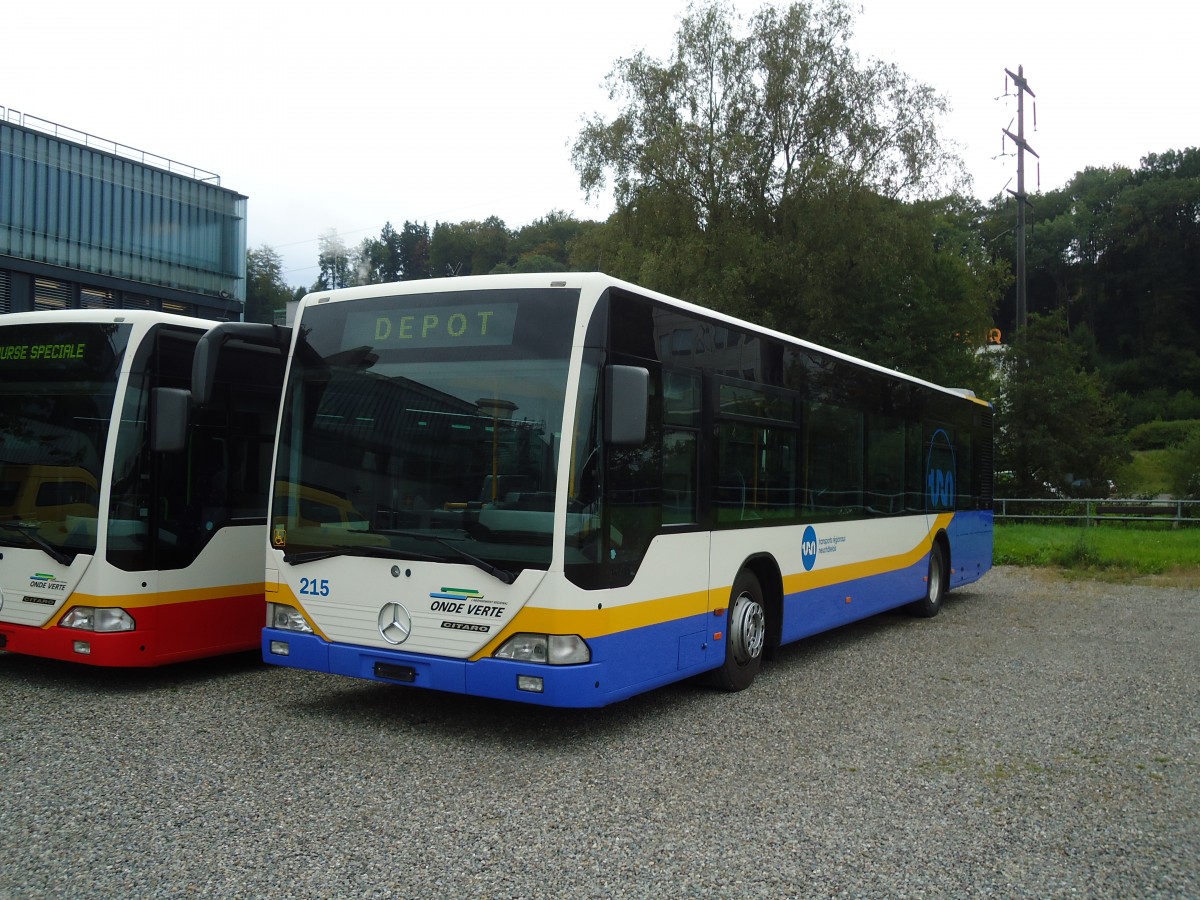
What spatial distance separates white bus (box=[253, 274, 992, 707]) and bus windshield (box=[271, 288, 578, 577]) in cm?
1

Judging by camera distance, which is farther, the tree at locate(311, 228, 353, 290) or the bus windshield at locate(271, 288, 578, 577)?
the tree at locate(311, 228, 353, 290)

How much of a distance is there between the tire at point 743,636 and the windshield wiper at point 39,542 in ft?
16.4

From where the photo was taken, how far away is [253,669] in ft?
30.4

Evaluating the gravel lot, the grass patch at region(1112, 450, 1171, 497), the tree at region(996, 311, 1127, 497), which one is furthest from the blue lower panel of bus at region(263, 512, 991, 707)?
the grass patch at region(1112, 450, 1171, 497)

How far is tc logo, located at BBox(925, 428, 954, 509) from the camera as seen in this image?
1333 cm

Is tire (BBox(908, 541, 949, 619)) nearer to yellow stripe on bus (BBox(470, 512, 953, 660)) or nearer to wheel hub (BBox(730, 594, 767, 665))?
yellow stripe on bus (BBox(470, 512, 953, 660))

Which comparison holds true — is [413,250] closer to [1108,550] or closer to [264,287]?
[264,287]

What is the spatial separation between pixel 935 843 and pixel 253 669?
20.5 feet

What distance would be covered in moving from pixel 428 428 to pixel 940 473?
8.92m

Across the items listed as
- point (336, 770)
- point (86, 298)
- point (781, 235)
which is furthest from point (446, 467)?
point (86, 298)

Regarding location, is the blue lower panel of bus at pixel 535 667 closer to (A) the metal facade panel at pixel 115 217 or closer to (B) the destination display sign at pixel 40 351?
(B) the destination display sign at pixel 40 351

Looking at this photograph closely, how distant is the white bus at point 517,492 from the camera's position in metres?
6.44

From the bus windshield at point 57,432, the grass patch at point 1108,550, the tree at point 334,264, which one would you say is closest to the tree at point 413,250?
the tree at point 334,264

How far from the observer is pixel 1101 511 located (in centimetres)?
3072
